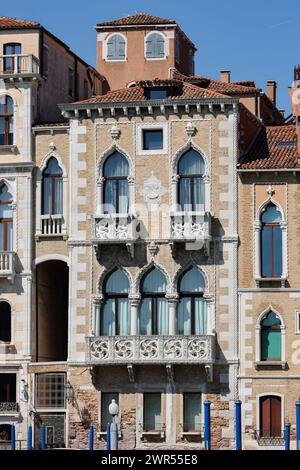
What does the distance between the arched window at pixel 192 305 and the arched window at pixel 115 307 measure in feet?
5.57

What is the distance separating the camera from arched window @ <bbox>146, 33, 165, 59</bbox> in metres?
51.3

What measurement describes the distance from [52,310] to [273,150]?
9114 millimetres

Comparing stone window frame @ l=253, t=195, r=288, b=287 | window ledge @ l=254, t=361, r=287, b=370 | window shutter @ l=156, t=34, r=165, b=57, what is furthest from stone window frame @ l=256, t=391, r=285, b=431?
window shutter @ l=156, t=34, r=165, b=57

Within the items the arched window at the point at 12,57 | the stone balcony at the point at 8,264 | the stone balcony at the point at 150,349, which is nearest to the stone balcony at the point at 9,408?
the stone balcony at the point at 150,349

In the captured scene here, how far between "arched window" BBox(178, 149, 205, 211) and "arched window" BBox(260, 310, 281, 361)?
417 cm

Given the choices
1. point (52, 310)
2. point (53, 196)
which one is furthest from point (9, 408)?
point (53, 196)

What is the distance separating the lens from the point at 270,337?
3994cm

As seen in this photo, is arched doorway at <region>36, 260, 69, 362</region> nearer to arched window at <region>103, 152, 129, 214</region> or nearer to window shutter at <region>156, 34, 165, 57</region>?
arched window at <region>103, 152, 129, 214</region>

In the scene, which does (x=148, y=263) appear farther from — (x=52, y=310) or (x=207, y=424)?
(x=207, y=424)

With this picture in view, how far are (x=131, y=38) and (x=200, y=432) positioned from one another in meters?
18.4

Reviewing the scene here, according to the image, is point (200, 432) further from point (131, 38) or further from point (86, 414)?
point (131, 38)

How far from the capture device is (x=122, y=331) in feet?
133

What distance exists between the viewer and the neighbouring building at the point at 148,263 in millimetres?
39719
